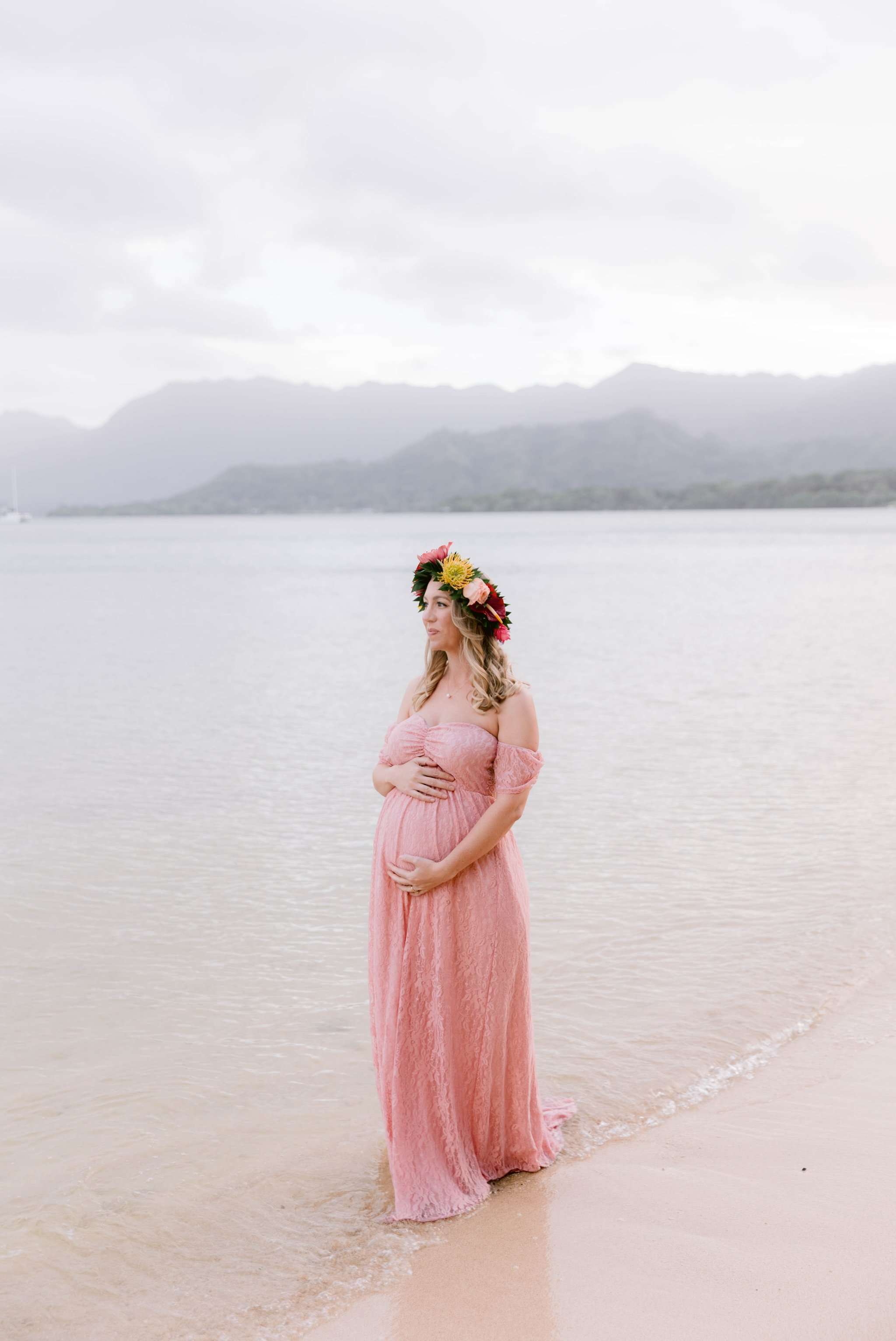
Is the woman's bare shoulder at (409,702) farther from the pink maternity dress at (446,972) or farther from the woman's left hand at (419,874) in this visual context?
the woman's left hand at (419,874)

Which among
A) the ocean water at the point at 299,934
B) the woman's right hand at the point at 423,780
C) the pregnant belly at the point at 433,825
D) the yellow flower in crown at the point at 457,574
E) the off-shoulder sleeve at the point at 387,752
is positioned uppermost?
the yellow flower in crown at the point at 457,574

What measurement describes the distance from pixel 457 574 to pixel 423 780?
0.70m

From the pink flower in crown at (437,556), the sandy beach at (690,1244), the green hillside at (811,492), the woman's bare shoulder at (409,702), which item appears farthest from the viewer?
the green hillside at (811,492)

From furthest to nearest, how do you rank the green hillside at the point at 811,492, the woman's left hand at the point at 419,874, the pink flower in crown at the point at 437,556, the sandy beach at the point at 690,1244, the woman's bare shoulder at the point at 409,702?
the green hillside at the point at 811,492 < the woman's bare shoulder at the point at 409,702 < the pink flower in crown at the point at 437,556 < the woman's left hand at the point at 419,874 < the sandy beach at the point at 690,1244

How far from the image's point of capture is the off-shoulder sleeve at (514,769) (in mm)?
3963

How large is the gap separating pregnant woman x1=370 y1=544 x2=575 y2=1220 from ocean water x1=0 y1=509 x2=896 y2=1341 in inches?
12.9

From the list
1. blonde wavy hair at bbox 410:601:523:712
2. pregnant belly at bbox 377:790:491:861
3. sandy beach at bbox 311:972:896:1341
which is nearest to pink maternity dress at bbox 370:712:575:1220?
pregnant belly at bbox 377:790:491:861

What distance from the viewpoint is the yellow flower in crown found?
13.3 feet

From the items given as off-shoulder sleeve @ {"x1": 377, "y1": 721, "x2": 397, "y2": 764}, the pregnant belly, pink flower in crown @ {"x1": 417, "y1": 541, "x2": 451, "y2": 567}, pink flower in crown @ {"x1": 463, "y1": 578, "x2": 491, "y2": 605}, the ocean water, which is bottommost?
the ocean water

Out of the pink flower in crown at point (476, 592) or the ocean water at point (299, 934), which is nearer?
the pink flower in crown at point (476, 592)

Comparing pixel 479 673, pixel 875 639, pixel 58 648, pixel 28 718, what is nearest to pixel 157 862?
pixel 479 673

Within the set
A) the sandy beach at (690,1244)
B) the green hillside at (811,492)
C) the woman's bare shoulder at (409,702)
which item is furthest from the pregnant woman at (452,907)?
the green hillside at (811,492)

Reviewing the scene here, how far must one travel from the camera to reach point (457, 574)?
4051 mm

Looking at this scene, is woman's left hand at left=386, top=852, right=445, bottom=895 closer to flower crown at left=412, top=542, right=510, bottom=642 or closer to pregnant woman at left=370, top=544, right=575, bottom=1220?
pregnant woman at left=370, top=544, right=575, bottom=1220
